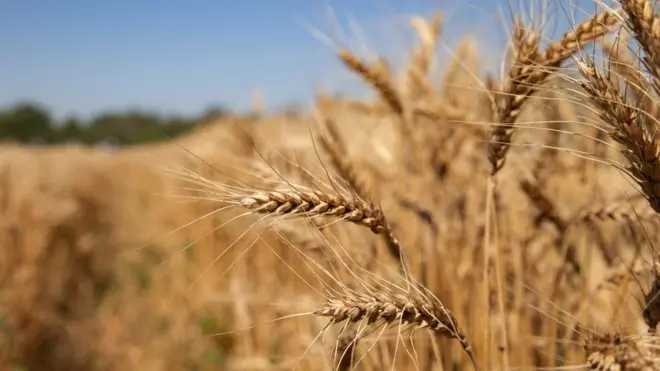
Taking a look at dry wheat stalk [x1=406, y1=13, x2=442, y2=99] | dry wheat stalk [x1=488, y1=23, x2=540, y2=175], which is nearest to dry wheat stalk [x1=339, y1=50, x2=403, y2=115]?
dry wheat stalk [x1=406, y1=13, x2=442, y2=99]

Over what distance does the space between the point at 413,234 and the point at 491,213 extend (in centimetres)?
45

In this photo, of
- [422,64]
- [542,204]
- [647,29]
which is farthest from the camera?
[422,64]

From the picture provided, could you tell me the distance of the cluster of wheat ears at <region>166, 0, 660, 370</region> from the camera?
693 mm

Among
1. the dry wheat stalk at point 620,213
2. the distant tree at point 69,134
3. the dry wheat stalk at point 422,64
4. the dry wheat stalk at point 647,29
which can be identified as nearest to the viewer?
the dry wheat stalk at point 647,29

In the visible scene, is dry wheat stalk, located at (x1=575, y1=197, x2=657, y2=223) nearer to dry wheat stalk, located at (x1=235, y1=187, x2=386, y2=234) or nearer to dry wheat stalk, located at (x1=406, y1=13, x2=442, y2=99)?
dry wheat stalk, located at (x1=235, y1=187, x2=386, y2=234)

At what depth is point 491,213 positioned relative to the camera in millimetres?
1158

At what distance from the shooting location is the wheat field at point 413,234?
728mm

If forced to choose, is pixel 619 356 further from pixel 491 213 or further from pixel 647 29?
pixel 491 213

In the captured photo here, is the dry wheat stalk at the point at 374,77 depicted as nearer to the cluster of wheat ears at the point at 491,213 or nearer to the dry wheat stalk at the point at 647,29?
the cluster of wheat ears at the point at 491,213

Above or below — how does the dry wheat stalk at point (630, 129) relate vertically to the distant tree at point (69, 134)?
above

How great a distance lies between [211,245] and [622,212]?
259 cm

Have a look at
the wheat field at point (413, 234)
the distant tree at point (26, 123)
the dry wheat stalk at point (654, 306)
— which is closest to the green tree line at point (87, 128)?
the distant tree at point (26, 123)

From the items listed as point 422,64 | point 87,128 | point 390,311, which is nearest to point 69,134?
point 87,128

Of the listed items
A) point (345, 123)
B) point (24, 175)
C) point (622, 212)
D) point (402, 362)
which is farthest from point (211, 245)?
point (622, 212)
